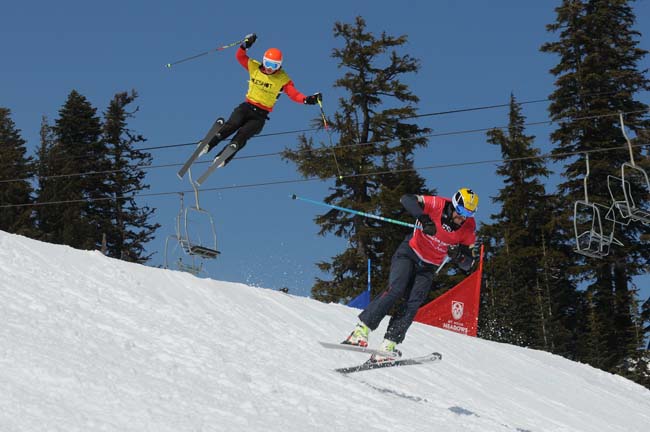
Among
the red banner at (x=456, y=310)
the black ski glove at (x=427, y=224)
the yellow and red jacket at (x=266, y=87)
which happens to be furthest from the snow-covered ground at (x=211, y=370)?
the red banner at (x=456, y=310)

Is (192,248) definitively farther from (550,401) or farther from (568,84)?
(568,84)

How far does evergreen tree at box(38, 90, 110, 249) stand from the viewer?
107 ft

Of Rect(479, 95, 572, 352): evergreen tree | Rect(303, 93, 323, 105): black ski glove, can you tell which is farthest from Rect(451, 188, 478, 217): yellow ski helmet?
Rect(479, 95, 572, 352): evergreen tree

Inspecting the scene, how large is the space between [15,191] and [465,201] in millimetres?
28658

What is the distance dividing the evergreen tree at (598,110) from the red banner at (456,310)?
14741mm

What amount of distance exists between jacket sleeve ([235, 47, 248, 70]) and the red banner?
6.64 m

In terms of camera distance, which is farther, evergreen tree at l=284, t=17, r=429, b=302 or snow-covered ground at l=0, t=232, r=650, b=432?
evergreen tree at l=284, t=17, r=429, b=302

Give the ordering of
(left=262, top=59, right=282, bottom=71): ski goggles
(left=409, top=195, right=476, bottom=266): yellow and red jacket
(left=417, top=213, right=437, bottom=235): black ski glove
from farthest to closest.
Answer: (left=262, top=59, right=282, bottom=71): ski goggles, (left=409, top=195, right=476, bottom=266): yellow and red jacket, (left=417, top=213, right=437, bottom=235): black ski glove

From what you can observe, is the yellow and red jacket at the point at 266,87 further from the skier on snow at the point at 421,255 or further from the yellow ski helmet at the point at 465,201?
the yellow ski helmet at the point at 465,201

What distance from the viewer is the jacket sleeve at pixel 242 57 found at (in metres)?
13.0

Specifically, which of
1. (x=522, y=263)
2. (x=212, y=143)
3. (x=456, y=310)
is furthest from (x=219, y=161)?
(x=522, y=263)

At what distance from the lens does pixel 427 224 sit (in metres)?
8.66

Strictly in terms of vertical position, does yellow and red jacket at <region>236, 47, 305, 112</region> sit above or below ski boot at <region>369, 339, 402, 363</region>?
above

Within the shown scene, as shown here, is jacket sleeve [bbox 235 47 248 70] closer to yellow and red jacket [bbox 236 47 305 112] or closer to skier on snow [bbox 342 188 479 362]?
yellow and red jacket [bbox 236 47 305 112]
